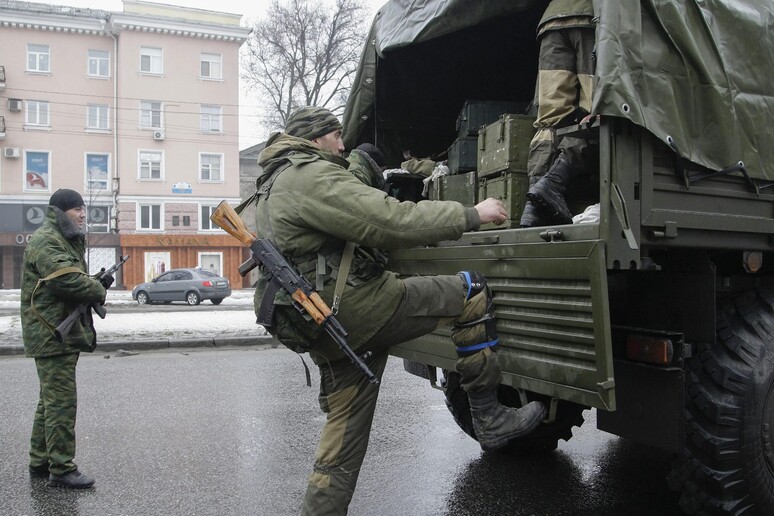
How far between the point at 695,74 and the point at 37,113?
3711cm

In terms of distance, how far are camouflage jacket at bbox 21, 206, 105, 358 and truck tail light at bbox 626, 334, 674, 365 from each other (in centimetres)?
325

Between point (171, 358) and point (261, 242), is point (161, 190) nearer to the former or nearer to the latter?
point (171, 358)

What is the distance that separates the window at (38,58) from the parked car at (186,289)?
16.8 m

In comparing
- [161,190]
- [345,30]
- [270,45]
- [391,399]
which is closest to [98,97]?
[161,190]

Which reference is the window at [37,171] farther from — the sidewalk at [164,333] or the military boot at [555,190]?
the military boot at [555,190]

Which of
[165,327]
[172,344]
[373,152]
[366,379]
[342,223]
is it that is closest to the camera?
[342,223]

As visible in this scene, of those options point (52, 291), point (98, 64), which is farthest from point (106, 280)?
point (98, 64)

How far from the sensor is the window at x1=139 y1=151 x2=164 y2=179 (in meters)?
35.4

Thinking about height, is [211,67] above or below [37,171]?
above

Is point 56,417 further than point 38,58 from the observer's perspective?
No

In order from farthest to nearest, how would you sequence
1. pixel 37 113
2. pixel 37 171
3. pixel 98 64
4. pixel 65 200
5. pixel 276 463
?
pixel 98 64 < pixel 37 113 < pixel 37 171 < pixel 276 463 < pixel 65 200

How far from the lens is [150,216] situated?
35.3 m

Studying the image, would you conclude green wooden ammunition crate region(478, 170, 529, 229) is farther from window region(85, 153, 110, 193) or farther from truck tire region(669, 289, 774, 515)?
window region(85, 153, 110, 193)

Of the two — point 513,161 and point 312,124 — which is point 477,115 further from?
point 312,124
